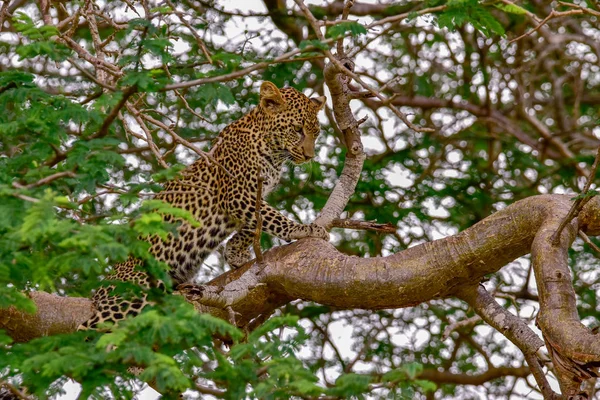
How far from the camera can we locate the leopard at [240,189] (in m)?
8.23

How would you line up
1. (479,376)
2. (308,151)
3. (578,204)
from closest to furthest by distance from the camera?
1. (578,204)
2. (308,151)
3. (479,376)

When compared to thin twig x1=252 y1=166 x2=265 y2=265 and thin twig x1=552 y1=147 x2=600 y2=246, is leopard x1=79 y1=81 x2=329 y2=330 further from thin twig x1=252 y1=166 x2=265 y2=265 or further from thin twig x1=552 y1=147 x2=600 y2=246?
thin twig x1=552 y1=147 x2=600 y2=246

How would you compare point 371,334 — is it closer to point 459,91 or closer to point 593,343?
point 459,91

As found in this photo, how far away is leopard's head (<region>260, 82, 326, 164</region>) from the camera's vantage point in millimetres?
8875

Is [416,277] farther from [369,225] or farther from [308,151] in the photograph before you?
[308,151]

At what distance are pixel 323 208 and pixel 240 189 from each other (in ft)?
2.54

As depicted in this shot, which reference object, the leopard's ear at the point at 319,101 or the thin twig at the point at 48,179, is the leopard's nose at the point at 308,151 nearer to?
the leopard's ear at the point at 319,101

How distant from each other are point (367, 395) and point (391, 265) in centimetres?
185

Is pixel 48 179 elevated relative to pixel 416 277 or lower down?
lower down

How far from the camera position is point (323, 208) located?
8.20 meters

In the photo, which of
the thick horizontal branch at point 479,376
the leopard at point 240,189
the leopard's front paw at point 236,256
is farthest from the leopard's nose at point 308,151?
the thick horizontal branch at point 479,376

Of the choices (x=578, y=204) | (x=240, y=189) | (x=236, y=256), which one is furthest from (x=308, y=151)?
(x=578, y=204)

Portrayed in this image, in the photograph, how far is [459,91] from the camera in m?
13.0

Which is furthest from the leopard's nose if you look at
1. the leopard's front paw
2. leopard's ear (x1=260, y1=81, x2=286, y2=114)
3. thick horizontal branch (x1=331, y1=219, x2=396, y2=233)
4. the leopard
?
thick horizontal branch (x1=331, y1=219, x2=396, y2=233)
